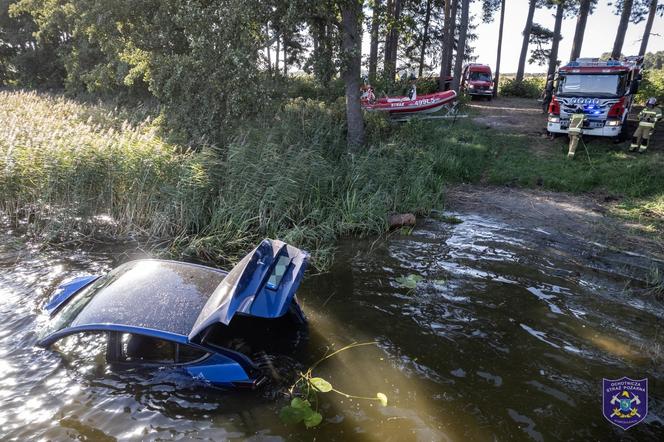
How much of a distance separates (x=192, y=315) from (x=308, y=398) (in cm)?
139

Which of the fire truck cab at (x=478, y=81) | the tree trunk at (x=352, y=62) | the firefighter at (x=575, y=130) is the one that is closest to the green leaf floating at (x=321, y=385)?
the tree trunk at (x=352, y=62)

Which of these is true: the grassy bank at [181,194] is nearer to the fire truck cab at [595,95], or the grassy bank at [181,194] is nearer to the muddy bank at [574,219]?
the muddy bank at [574,219]

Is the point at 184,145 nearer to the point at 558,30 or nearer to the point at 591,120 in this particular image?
the point at 591,120

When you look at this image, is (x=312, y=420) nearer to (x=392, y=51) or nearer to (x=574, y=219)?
(x=574, y=219)

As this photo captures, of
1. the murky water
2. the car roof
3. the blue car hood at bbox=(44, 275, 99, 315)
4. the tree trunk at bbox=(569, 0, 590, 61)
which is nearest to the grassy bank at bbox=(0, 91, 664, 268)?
the murky water

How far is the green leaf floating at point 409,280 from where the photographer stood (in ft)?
20.7

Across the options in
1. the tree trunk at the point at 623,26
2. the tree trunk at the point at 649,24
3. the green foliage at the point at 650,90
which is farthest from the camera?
the tree trunk at the point at 649,24

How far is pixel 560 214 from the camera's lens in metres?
9.36

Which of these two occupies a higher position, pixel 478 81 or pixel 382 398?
pixel 478 81

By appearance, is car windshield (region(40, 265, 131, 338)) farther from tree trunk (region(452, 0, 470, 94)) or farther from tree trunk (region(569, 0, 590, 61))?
tree trunk (region(569, 0, 590, 61))

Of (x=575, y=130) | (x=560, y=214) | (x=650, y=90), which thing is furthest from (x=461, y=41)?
(x=560, y=214)

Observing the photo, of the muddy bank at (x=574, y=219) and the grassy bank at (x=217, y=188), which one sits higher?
the grassy bank at (x=217, y=188)

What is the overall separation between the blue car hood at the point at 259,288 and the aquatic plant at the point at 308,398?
848mm

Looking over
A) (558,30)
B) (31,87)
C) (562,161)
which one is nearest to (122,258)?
(562,161)
